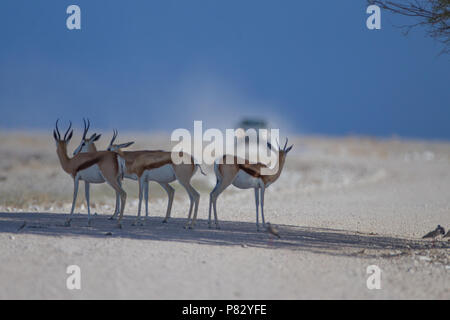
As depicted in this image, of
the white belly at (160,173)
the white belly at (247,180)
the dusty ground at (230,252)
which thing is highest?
the white belly at (160,173)

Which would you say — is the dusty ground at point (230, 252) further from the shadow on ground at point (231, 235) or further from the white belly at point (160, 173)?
the white belly at point (160, 173)

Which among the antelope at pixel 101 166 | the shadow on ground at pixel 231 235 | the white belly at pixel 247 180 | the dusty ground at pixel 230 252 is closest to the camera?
the dusty ground at pixel 230 252

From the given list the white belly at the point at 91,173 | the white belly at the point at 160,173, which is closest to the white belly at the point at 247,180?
the white belly at the point at 160,173

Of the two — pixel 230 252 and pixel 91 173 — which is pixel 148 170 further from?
pixel 230 252

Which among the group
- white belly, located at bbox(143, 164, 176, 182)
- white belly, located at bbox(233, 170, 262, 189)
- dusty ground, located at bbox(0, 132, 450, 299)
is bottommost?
dusty ground, located at bbox(0, 132, 450, 299)

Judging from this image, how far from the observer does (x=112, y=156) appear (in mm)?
12758

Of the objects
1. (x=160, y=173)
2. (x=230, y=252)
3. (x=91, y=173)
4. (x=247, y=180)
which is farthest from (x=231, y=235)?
(x=91, y=173)

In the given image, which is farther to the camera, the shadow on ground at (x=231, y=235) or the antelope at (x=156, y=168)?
the antelope at (x=156, y=168)

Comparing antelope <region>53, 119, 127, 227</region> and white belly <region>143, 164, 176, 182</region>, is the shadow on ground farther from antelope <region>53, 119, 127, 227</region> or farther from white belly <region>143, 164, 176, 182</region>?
white belly <region>143, 164, 176, 182</region>

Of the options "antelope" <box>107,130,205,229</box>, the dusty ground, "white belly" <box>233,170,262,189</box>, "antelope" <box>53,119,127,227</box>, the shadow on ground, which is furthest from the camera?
"antelope" <box>107,130,205,229</box>

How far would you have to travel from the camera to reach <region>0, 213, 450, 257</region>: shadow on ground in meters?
11.1

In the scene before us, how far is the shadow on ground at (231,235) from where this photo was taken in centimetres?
1109

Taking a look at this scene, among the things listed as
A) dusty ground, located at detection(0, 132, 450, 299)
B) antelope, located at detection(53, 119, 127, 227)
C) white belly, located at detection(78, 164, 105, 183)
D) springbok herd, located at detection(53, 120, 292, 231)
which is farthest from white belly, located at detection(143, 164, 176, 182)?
dusty ground, located at detection(0, 132, 450, 299)
